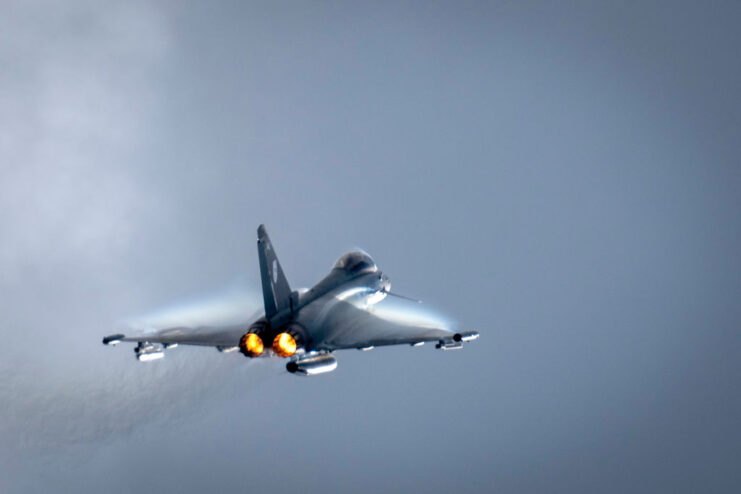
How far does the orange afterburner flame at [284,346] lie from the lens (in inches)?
1157

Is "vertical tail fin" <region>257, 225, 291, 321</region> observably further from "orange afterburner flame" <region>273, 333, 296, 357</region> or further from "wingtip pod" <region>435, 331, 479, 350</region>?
"wingtip pod" <region>435, 331, 479, 350</region>

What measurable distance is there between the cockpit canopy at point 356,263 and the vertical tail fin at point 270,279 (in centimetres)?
1001

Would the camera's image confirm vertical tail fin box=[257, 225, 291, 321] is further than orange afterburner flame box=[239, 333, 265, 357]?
Yes

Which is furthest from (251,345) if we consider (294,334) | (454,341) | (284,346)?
(454,341)

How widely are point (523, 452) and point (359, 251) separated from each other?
1594 inches

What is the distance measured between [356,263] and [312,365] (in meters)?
14.4

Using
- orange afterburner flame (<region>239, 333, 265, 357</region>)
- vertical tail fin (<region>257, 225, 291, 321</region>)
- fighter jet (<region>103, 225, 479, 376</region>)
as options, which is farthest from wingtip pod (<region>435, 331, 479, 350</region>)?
orange afterburner flame (<region>239, 333, 265, 357</region>)

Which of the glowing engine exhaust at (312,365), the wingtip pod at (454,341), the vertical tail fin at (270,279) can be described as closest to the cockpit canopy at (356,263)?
the vertical tail fin at (270,279)

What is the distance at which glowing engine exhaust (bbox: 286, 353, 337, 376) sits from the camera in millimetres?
27734

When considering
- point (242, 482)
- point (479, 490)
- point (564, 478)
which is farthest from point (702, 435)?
point (242, 482)

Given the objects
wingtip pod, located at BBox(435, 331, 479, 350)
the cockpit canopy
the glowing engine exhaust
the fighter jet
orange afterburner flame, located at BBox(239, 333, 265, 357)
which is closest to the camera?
the glowing engine exhaust

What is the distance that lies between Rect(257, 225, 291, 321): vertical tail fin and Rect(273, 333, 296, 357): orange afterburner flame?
1661 millimetres

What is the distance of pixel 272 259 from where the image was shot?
1234 inches

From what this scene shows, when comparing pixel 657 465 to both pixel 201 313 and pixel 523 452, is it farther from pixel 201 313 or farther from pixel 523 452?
pixel 201 313
